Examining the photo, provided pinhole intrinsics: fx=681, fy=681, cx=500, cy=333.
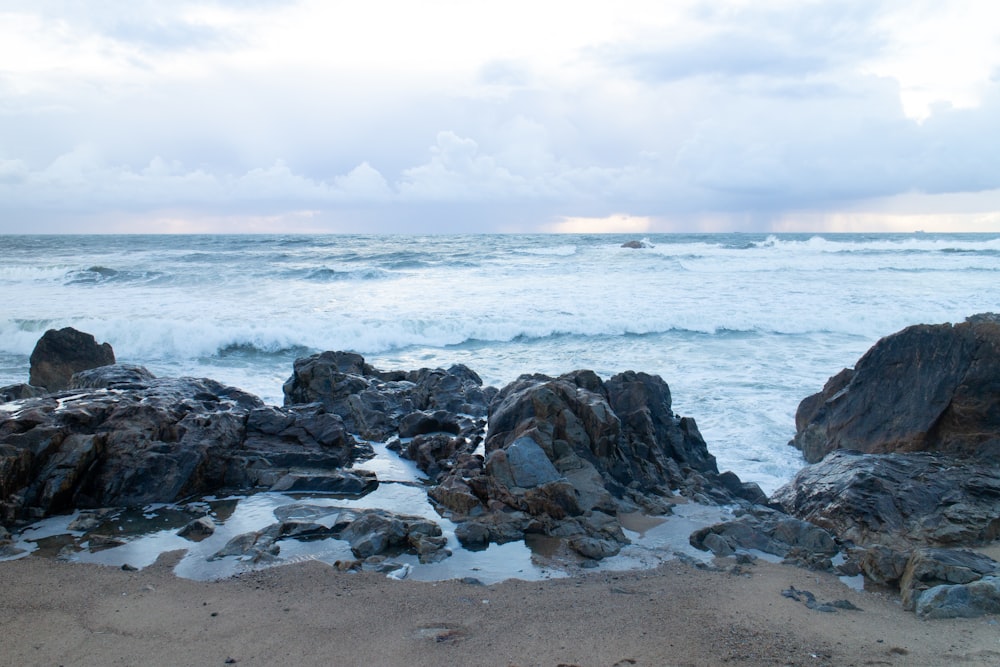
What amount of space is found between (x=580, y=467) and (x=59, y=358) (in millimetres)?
9973

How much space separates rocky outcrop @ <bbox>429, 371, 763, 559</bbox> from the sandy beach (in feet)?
3.54

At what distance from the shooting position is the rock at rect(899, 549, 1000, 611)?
5276mm

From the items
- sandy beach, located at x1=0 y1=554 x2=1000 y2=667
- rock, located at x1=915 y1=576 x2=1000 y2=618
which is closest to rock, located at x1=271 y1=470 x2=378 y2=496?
sandy beach, located at x1=0 y1=554 x2=1000 y2=667

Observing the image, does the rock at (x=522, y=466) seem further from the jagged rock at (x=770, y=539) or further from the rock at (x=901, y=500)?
the rock at (x=901, y=500)

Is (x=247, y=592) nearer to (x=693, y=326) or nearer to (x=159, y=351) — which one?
(x=159, y=351)

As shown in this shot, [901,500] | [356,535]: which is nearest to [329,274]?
[356,535]

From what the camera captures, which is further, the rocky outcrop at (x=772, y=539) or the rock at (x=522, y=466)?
the rock at (x=522, y=466)

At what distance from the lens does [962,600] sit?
497 centimetres

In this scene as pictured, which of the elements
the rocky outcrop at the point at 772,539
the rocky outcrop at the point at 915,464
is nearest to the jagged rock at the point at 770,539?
the rocky outcrop at the point at 772,539

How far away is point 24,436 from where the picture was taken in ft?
23.0

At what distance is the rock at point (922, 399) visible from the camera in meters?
8.18

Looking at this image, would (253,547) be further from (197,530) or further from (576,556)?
(576,556)

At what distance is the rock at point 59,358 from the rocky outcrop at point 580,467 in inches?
318

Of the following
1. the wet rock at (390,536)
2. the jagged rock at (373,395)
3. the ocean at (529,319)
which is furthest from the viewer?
the ocean at (529,319)
